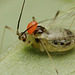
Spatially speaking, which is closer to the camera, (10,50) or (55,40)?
(55,40)

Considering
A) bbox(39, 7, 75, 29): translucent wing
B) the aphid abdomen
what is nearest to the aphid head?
the aphid abdomen

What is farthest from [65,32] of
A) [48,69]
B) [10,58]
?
[10,58]

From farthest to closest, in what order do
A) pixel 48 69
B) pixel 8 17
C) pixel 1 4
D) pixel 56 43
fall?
pixel 1 4 < pixel 8 17 < pixel 56 43 < pixel 48 69

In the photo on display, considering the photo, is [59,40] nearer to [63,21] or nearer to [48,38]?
[48,38]

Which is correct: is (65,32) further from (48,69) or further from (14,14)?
(14,14)

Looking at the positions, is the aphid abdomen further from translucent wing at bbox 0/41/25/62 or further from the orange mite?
translucent wing at bbox 0/41/25/62

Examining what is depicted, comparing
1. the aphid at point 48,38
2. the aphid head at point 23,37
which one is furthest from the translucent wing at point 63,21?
the aphid head at point 23,37

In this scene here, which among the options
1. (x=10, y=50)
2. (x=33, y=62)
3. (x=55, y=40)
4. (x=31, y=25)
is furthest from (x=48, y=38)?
(x=10, y=50)

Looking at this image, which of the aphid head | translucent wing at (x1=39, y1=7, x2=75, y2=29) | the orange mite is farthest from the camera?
translucent wing at (x1=39, y1=7, x2=75, y2=29)
